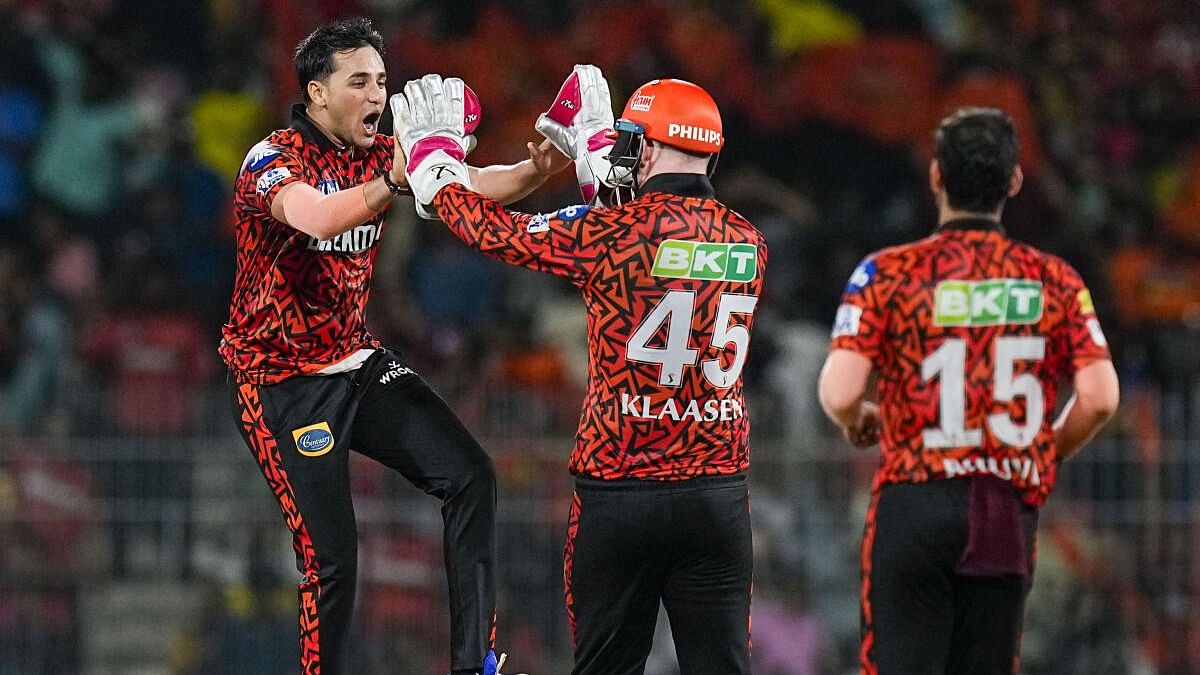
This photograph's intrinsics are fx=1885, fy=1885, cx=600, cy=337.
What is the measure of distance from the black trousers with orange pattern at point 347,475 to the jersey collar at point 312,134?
2.27 ft

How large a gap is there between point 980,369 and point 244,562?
16.7ft

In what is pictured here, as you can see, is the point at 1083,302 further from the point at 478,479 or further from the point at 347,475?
the point at 347,475

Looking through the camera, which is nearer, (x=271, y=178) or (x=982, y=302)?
(x=982, y=302)

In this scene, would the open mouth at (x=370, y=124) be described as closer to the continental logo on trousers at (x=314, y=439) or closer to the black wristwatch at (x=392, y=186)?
the black wristwatch at (x=392, y=186)

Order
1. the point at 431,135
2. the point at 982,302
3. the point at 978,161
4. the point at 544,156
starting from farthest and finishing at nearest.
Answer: the point at 544,156 < the point at 431,135 < the point at 978,161 < the point at 982,302

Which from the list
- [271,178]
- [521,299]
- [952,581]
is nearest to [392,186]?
[271,178]

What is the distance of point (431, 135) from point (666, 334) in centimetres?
94

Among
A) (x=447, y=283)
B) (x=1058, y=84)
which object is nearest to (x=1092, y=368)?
(x=447, y=283)

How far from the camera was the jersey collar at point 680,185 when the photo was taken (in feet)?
17.7

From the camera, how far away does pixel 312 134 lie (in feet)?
19.4

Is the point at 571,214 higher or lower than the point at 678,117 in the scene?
lower

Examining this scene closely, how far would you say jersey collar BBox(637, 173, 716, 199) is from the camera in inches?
213

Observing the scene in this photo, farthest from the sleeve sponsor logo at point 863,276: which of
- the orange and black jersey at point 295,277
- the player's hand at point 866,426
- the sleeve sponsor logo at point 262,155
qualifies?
the sleeve sponsor logo at point 262,155

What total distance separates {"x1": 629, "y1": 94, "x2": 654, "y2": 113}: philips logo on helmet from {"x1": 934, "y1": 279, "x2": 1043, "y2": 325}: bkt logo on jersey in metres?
0.98
